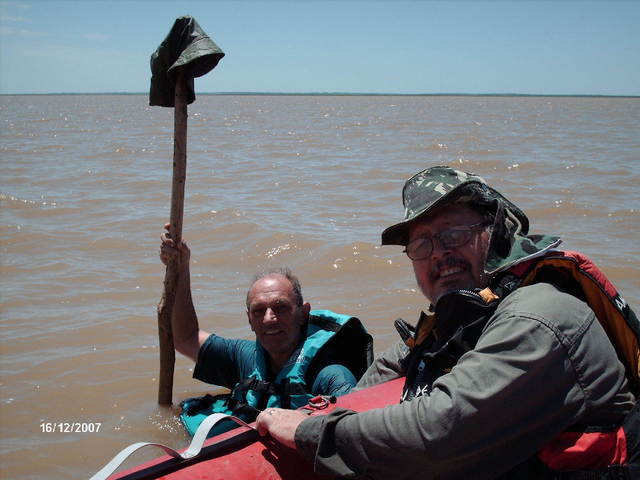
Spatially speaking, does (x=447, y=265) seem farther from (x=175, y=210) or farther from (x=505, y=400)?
(x=175, y=210)

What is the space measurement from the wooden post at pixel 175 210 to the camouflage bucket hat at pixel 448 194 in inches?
59.3

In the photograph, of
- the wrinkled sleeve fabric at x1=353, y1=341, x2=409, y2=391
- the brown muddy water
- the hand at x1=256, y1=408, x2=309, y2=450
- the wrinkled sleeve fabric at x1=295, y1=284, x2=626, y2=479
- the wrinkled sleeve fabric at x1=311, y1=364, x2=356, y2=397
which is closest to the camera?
the wrinkled sleeve fabric at x1=295, y1=284, x2=626, y2=479

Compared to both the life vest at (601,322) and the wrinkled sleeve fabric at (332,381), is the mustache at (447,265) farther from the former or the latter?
the wrinkled sleeve fabric at (332,381)

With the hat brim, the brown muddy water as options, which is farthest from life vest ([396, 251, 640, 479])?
the brown muddy water

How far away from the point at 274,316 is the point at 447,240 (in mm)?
1297

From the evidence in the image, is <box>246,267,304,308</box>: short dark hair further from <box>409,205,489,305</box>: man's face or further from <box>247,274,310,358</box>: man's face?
<box>409,205,489,305</box>: man's face

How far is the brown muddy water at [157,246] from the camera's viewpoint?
441 cm

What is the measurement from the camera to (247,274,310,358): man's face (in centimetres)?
323

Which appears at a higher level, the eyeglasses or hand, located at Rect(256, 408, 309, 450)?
the eyeglasses

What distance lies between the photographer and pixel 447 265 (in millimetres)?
2156

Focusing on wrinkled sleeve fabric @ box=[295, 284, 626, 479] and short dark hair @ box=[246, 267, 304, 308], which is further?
short dark hair @ box=[246, 267, 304, 308]

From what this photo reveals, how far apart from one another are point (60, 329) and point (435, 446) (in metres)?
4.54

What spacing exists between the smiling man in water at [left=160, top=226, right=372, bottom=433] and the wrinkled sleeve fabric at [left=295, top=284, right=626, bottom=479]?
1.22 m

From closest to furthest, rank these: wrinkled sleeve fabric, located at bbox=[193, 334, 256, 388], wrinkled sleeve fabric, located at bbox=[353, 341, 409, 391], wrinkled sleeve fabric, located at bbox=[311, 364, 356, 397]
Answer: wrinkled sleeve fabric, located at bbox=[353, 341, 409, 391] < wrinkled sleeve fabric, located at bbox=[311, 364, 356, 397] < wrinkled sleeve fabric, located at bbox=[193, 334, 256, 388]
